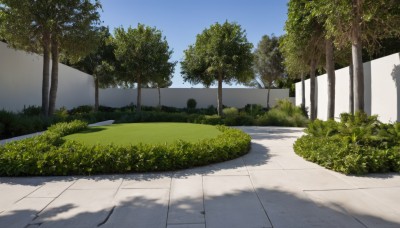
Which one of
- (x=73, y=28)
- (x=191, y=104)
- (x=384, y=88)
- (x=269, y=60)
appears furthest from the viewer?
(x=269, y=60)

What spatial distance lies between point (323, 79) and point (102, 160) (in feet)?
45.9

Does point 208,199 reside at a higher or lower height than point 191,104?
lower

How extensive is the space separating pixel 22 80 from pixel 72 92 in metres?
6.02

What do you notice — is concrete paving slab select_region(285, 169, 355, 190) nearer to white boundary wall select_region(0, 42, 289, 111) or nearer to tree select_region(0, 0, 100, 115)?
tree select_region(0, 0, 100, 115)

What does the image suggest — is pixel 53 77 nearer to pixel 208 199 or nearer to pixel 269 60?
pixel 208 199

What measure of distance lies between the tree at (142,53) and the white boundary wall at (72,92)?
13.5ft

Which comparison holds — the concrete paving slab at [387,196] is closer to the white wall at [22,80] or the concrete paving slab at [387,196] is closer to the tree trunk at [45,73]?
the tree trunk at [45,73]

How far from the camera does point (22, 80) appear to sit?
1284 cm

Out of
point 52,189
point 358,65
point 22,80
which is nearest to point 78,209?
point 52,189

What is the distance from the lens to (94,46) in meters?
12.9

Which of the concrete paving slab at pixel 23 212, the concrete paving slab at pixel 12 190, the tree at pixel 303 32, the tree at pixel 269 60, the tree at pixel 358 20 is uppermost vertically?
the tree at pixel 269 60

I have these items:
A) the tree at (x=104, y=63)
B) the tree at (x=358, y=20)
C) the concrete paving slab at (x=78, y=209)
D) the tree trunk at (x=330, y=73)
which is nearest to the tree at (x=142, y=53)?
the tree at (x=104, y=63)

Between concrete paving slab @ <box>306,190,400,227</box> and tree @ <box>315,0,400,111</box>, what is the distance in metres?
4.71

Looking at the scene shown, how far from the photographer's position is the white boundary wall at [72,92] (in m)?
11.8
